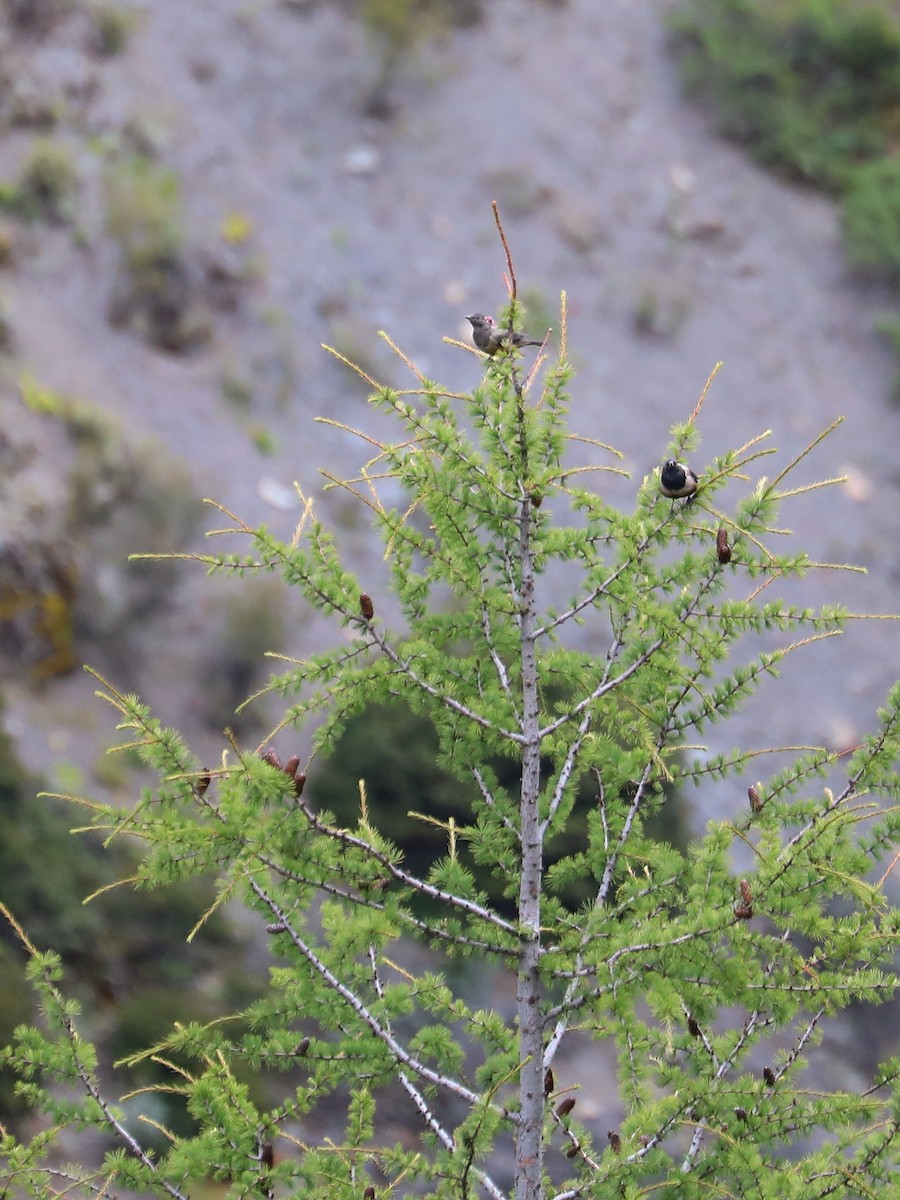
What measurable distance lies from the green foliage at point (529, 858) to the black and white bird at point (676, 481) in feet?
0.11

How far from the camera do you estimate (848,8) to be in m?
15.6

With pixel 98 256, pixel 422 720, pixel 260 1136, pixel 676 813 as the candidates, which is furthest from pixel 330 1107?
pixel 98 256

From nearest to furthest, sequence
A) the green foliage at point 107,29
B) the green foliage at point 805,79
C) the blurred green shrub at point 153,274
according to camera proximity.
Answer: the blurred green shrub at point 153,274, the green foliage at point 107,29, the green foliage at point 805,79

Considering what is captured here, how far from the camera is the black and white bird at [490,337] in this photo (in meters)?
2.68

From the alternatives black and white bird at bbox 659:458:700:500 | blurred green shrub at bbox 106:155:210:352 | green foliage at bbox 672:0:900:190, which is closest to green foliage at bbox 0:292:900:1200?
black and white bird at bbox 659:458:700:500

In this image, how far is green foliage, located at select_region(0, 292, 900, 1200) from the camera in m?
2.59

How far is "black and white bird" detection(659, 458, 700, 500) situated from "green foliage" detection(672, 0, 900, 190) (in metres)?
13.8

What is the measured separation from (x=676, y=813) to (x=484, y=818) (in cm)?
599

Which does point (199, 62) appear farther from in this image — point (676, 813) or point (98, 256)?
point (676, 813)

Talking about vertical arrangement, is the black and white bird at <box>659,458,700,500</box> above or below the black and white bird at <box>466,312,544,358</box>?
below

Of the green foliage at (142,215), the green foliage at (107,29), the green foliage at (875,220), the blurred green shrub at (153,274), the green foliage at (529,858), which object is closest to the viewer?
the green foliage at (529,858)

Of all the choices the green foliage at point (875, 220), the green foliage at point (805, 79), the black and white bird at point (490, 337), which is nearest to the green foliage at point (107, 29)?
the green foliage at point (805, 79)

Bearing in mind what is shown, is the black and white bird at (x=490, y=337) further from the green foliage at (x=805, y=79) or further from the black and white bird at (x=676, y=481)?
the green foliage at (x=805, y=79)

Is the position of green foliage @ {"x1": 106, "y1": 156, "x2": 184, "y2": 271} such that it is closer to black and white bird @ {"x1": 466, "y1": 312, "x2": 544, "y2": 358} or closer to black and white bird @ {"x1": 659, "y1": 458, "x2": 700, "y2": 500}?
black and white bird @ {"x1": 466, "y1": 312, "x2": 544, "y2": 358}
